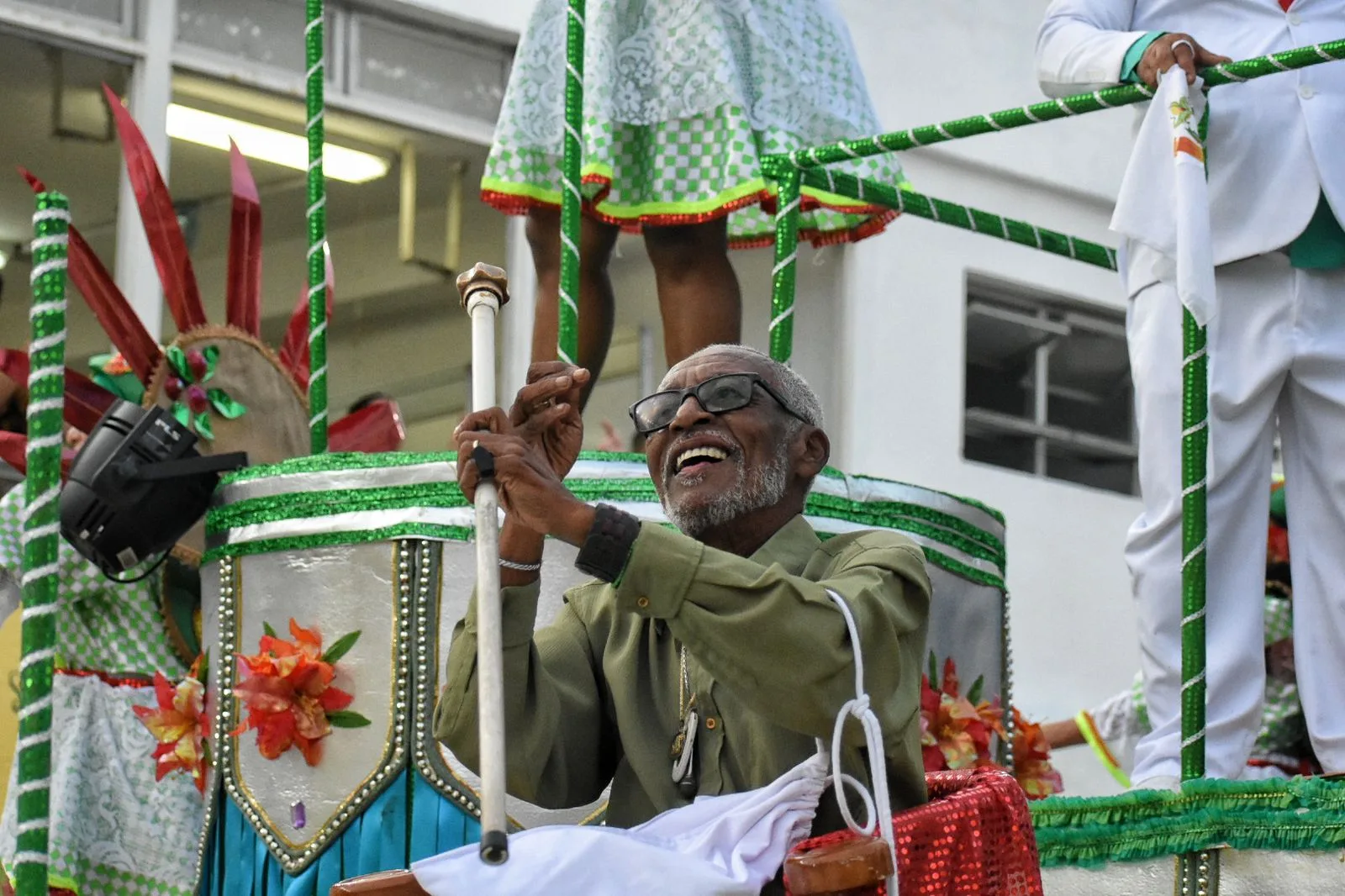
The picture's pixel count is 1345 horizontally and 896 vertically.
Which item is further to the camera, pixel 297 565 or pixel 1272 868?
pixel 297 565

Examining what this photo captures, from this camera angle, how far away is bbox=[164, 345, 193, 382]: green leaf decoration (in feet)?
15.1

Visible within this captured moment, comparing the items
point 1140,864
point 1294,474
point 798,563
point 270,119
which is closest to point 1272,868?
point 1140,864

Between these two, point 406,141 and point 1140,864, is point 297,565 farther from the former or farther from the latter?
point 406,141

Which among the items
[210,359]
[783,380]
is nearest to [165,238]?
[210,359]

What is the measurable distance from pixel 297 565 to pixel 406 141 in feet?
15.6

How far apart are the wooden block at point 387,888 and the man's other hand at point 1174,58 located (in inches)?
85.4

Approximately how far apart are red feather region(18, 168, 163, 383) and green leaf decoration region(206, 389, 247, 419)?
133 mm

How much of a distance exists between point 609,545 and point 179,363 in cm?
212

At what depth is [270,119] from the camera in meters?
8.21

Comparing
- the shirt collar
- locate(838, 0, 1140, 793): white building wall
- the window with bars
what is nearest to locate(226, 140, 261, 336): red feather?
the shirt collar

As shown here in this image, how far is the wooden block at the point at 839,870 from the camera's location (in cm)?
251

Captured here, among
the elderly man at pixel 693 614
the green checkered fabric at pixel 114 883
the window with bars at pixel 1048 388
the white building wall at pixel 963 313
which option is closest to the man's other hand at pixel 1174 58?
the elderly man at pixel 693 614

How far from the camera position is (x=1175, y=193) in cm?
395

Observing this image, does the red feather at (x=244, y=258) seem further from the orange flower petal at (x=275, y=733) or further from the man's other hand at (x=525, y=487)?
the man's other hand at (x=525, y=487)
